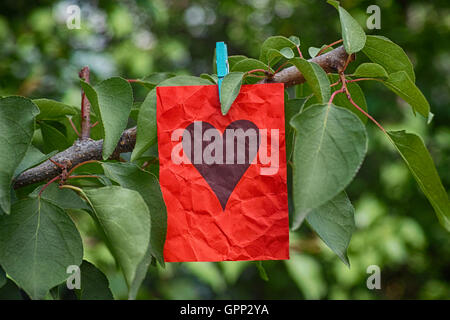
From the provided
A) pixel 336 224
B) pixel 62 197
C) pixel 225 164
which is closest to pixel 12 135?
pixel 62 197

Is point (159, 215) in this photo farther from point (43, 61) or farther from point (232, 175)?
point (43, 61)

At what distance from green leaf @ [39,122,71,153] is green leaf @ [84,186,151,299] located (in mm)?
165

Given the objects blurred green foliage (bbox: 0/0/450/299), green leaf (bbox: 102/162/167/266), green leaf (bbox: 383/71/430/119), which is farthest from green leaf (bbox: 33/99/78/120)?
blurred green foliage (bbox: 0/0/450/299)

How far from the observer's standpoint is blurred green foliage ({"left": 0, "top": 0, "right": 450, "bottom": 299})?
1390mm

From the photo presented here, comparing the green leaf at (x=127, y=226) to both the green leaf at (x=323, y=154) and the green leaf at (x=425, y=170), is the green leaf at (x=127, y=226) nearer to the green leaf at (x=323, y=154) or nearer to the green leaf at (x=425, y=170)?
the green leaf at (x=323, y=154)

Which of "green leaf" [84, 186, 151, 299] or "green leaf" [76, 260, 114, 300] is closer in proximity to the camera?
"green leaf" [84, 186, 151, 299]

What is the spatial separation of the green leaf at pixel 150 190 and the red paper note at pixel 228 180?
1 cm

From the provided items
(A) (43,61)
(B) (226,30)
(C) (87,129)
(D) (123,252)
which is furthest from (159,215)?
(B) (226,30)

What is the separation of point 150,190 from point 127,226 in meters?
0.05

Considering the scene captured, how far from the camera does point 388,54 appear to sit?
41 centimetres

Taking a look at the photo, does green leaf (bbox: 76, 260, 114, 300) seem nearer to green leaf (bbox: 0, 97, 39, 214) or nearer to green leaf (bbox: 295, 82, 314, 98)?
green leaf (bbox: 0, 97, 39, 214)

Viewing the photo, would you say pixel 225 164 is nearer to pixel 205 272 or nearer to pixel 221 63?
pixel 221 63

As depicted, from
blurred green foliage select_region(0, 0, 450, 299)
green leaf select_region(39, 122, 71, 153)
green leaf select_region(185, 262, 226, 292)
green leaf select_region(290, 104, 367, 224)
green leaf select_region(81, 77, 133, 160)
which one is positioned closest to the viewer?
green leaf select_region(290, 104, 367, 224)

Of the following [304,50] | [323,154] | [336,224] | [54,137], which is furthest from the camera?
[304,50]
